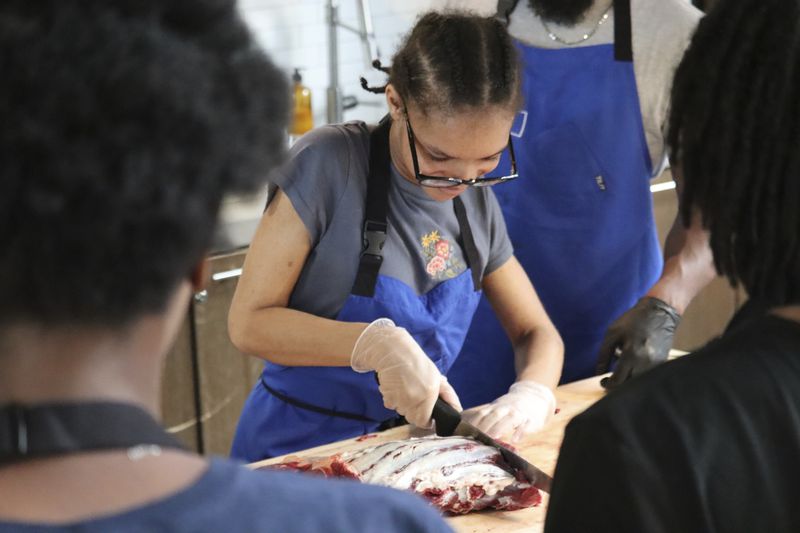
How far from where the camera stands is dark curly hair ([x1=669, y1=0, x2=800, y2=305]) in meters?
1.00

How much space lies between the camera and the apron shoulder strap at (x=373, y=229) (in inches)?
85.5

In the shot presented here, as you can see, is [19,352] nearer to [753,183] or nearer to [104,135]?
[104,135]

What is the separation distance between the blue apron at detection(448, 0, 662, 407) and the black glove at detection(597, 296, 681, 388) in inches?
9.6

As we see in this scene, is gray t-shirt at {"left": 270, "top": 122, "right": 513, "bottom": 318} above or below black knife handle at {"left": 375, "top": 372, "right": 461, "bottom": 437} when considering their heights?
above

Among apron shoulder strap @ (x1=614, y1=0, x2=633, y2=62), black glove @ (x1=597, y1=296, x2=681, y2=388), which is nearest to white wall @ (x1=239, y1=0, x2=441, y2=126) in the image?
apron shoulder strap @ (x1=614, y1=0, x2=633, y2=62)

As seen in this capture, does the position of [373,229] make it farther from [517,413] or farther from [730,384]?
[730,384]

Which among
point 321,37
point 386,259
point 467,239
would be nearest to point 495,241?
point 467,239

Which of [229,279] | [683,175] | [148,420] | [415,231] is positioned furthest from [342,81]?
[148,420]

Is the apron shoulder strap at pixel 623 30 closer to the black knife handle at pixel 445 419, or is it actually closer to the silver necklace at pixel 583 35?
the silver necklace at pixel 583 35

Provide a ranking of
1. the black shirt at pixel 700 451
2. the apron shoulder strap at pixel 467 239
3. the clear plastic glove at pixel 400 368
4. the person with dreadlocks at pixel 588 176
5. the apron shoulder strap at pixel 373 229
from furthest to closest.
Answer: the person with dreadlocks at pixel 588 176 < the apron shoulder strap at pixel 467 239 < the apron shoulder strap at pixel 373 229 < the clear plastic glove at pixel 400 368 < the black shirt at pixel 700 451

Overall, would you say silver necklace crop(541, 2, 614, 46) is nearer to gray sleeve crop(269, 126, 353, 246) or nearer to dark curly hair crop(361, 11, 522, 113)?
dark curly hair crop(361, 11, 522, 113)

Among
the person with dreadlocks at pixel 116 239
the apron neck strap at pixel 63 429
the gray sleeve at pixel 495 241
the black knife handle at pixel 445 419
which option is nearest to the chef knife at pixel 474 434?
the black knife handle at pixel 445 419

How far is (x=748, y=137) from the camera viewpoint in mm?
1008

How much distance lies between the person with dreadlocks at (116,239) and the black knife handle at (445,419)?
4.31 ft
